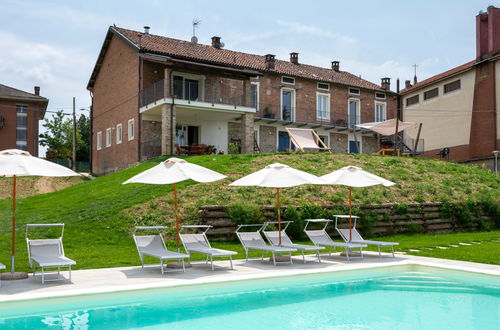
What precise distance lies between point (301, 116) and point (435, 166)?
12.1m

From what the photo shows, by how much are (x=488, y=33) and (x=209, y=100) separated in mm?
17874

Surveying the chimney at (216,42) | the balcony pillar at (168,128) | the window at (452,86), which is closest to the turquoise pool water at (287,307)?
the balcony pillar at (168,128)

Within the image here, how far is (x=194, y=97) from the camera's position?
2836 centimetres

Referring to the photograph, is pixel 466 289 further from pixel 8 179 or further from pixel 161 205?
pixel 8 179

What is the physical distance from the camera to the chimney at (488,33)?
101ft

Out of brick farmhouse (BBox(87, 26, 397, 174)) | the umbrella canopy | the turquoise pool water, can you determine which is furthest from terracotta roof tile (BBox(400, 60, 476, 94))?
the umbrella canopy

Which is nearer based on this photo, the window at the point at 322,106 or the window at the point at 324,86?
the window at the point at 322,106

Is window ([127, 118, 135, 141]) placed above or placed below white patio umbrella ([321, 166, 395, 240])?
above

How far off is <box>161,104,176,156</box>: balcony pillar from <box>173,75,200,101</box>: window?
3.01 metres

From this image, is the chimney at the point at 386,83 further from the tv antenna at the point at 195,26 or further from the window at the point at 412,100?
the tv antenna at the point at 195,26

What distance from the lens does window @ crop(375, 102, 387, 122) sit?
3784cm

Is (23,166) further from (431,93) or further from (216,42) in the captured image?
(431,93)

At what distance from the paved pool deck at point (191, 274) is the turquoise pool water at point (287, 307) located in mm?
160

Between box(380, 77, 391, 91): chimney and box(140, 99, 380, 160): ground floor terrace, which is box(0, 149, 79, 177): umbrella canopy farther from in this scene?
box(380, 77, 391, 91): chimney
